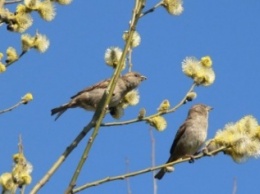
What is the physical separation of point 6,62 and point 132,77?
2.15m

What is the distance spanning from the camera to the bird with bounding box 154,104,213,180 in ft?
26.3

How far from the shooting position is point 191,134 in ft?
26.4

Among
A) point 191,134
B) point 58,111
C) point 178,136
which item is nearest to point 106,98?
point 58,111

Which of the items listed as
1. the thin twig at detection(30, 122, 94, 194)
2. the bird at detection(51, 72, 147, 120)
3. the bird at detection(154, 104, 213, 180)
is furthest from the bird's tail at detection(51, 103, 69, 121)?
the thin twig at detection(30, 122, 94, 194)

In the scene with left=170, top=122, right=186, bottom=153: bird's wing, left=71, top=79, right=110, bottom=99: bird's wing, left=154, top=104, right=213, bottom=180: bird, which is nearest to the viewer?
left=71, top=79, right=110, bottom=99: bird's wing

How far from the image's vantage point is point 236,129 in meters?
3.74

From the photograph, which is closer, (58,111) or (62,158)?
(62,158)

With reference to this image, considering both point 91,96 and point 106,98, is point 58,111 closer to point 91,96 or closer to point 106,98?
point 91,96

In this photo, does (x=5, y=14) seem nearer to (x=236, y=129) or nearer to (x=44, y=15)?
(x=44, y=15)

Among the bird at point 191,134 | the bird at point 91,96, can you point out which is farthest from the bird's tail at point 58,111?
the bird at point 191,134

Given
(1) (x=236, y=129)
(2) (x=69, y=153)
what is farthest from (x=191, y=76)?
(2) (x=69, y=153)

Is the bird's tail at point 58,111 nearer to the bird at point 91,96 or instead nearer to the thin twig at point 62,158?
the bird at point 91,96

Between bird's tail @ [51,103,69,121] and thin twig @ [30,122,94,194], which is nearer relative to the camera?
thin twig @ [30,122,94,194]

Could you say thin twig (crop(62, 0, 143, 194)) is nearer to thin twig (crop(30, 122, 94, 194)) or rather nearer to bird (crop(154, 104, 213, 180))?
thin twig (crop(30, 122, 94, 194))
